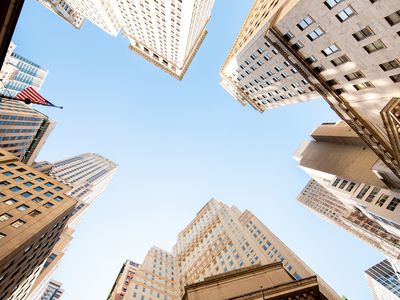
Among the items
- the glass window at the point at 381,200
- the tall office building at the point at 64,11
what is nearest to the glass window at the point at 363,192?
the glass window at the point at 381,200

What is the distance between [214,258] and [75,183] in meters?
83.8

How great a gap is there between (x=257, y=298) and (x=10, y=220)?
3242 centimetres

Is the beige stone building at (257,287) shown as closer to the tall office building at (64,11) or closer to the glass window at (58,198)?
the glass window at (58,198)

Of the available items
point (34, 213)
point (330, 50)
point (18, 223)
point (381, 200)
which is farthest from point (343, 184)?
point (18, 223)

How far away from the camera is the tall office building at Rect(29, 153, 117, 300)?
96213 mm

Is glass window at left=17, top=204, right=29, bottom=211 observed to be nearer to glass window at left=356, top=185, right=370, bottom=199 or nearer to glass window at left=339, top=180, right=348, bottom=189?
glass window at left=356, top=185, right=370, bottom=199

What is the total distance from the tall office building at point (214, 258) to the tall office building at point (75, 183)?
114 ft

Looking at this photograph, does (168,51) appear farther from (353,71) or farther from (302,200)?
(302,200)

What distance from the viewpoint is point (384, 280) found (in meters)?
114

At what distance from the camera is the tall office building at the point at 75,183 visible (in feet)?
316

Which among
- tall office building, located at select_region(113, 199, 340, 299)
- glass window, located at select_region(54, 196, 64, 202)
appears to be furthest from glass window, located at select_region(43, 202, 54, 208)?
tall office building, located at select_region(113, 199, 340, 299)

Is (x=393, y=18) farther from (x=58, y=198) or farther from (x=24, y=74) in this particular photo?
(x=24, y=74)

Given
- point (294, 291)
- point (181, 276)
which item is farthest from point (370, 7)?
point (181, 276)

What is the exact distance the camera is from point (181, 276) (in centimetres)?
8869
